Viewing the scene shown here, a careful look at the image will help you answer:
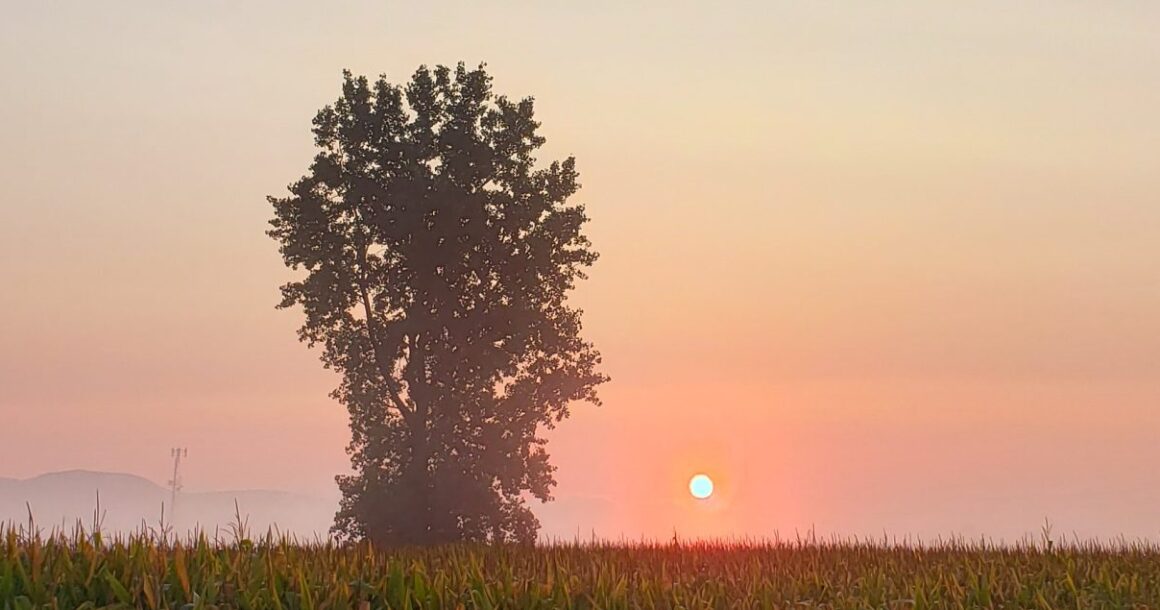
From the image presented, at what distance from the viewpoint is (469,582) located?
1180 centimetres

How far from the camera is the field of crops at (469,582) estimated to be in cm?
1043

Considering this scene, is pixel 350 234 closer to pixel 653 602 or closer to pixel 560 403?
pixel 560 403

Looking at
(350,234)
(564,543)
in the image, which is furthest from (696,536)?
(350,234)

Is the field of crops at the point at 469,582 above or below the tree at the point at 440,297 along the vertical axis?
below

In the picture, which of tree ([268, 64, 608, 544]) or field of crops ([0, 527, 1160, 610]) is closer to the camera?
field of crops ([0, 527, 1160, 610])

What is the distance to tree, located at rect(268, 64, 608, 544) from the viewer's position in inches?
1443

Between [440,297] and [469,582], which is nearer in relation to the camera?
[469,582]

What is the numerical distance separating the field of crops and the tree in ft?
57.4

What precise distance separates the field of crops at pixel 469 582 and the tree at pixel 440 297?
1749cm

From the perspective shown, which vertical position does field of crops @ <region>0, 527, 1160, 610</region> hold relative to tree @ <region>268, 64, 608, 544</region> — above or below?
below

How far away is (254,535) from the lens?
1398 centimetres

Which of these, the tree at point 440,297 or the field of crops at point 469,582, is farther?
the tree at point 440,297

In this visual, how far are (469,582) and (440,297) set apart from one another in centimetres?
2563

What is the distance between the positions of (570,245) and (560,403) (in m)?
4.81
